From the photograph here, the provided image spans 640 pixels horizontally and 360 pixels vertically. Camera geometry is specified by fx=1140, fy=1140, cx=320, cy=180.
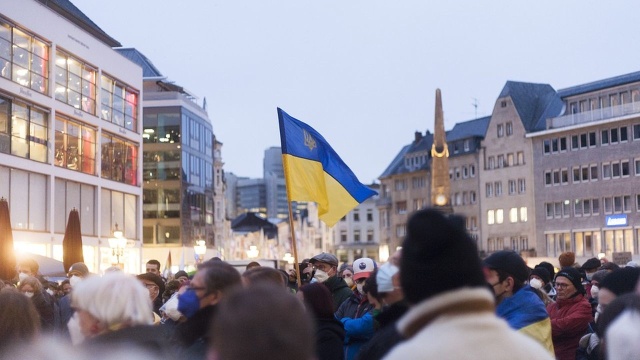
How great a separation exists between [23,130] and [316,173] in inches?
1072

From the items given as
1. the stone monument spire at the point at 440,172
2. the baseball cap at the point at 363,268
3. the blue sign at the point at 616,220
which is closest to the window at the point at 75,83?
the baseball cap at the point at 363,268

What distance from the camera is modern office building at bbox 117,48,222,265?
248 ft

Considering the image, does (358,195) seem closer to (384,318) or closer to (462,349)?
(384,318)

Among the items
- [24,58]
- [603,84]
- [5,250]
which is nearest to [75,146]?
[24,58]

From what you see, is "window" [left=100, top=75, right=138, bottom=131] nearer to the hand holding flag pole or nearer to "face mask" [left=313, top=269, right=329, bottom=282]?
the hand holding flag pole

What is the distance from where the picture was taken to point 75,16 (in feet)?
155

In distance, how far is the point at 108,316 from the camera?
214 inches

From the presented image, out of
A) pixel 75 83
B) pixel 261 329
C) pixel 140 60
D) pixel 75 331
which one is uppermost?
pixel 140 60

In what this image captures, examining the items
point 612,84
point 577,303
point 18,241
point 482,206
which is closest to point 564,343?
point 577,303

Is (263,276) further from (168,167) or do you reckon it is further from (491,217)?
(491,217)

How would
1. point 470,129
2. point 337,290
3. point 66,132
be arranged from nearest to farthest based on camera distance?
point 337,290, point 66,132, point 470,129

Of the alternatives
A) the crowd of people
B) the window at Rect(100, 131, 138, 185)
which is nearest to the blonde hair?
the crowd of people

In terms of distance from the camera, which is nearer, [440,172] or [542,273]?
[542,273]

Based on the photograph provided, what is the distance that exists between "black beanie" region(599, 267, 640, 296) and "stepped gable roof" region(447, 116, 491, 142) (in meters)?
86.9
